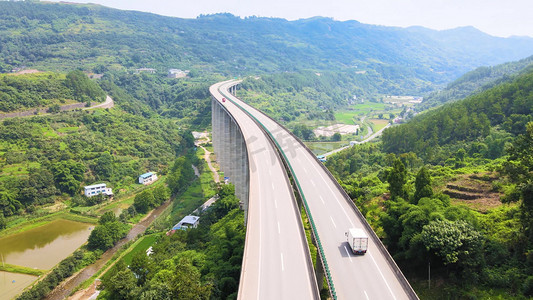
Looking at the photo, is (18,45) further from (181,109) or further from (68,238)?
(68,238)

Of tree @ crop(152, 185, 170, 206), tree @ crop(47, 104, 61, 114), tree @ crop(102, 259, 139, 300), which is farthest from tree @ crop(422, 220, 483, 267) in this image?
tree @ crop(47, 104, 61, 114)

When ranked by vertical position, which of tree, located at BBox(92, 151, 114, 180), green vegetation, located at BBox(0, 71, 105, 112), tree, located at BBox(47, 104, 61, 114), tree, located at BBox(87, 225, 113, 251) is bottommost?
tree, located at BBox(87, 225, 113, 251)

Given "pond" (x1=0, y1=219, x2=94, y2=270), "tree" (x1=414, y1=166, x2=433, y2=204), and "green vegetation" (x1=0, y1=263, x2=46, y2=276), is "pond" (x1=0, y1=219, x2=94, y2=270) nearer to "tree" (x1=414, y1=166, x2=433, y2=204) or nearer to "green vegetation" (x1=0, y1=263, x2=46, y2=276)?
"green vegetation" (x1=0, y1=263, x2=46, y2=276)

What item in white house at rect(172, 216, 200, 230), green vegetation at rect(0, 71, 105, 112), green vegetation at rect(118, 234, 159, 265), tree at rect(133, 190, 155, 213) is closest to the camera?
green vegetation at rect(118, 234, 159, 265)

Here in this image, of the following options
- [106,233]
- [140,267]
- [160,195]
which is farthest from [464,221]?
[160,195]

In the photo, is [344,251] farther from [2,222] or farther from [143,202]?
[2,222]

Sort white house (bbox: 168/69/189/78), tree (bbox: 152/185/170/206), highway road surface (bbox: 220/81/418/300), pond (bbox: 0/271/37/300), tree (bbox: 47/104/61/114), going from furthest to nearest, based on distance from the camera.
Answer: white house (bbox: 168/69/189/78)
tree (bbox: 47/104/61/114)
tree (bbox: 152/185/170/206)
pond (bbox: 0/271/37/300)
highway road surface (bbox: 220/81/418/300)

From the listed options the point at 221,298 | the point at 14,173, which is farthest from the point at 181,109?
the point at 221,298
